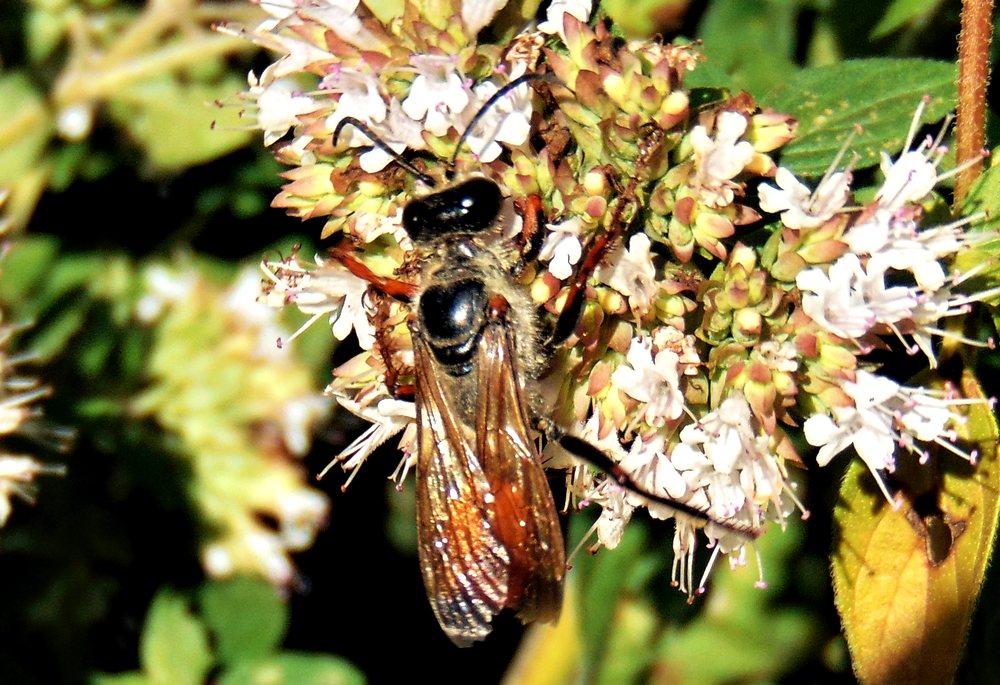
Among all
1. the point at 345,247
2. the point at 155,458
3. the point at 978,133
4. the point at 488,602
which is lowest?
the point at 155,458

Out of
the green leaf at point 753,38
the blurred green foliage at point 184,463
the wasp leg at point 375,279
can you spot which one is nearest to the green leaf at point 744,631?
the blurred green foliage at point 184,463

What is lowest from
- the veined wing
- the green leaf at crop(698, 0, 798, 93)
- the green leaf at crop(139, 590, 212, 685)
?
the green leaf at crop(139, 590, 212, 685)

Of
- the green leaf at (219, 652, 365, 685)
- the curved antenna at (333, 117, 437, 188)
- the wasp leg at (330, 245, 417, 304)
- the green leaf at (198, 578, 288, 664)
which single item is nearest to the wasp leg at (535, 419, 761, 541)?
the wasp leg at (330, 245, 417, 304)

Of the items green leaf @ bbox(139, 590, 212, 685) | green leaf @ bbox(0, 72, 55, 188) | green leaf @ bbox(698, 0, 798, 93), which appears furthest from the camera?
green leaf @ bbox(0, 72, 55, 188)

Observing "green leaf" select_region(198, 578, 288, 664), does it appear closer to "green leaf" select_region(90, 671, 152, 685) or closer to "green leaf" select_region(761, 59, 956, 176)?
"green leaf" select_region(90, 671, 152, 685)

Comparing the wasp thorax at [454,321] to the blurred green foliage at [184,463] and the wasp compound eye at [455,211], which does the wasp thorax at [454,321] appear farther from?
the blurred green foliage at [184,463]

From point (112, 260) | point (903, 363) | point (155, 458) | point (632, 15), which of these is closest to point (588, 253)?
point (903, 363)

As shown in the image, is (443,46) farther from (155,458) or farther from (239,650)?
(239,650)

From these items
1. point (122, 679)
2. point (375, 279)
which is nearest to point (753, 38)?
point (375, 279)
